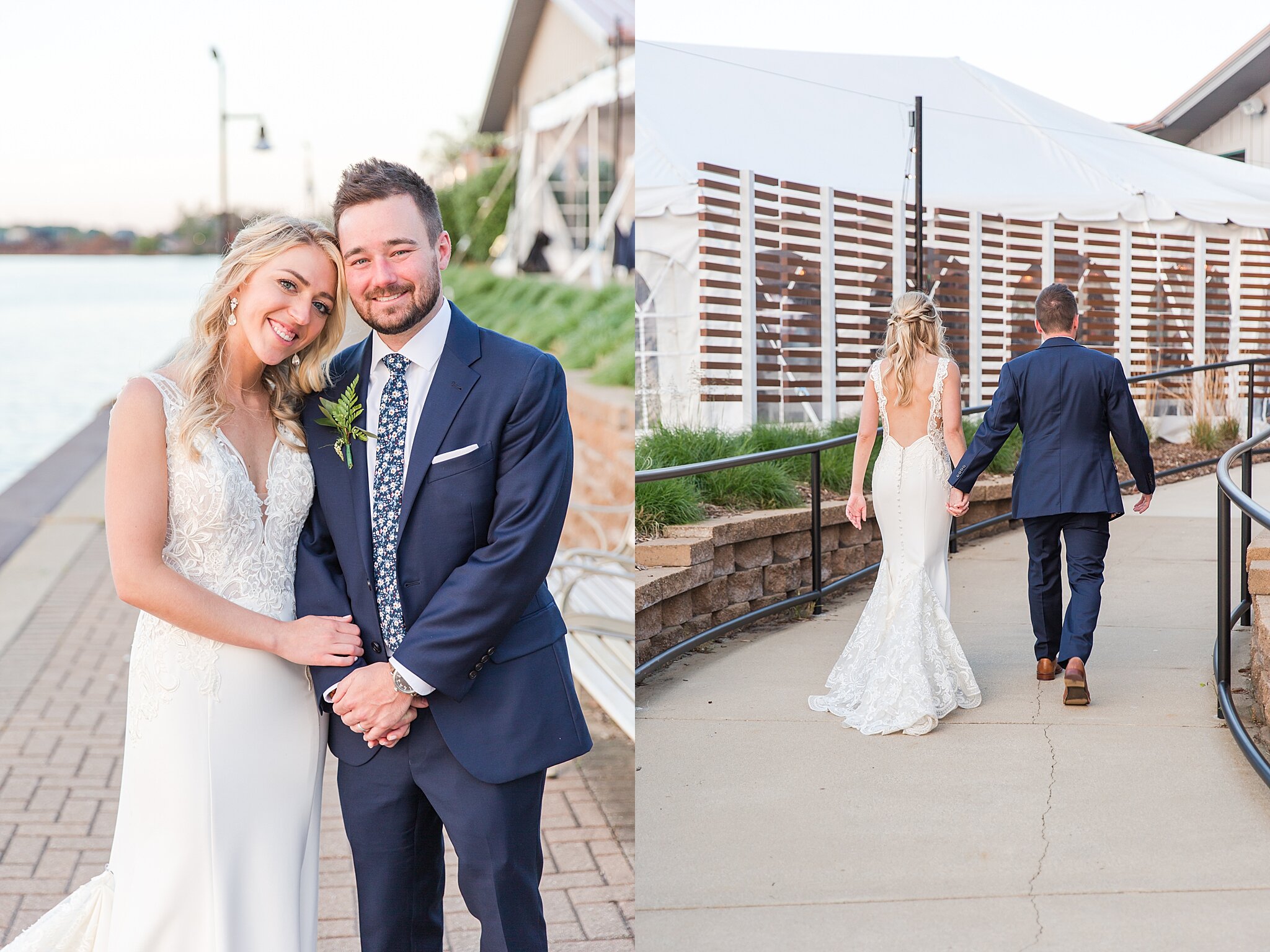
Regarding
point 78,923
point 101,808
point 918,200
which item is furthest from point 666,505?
point 101,808

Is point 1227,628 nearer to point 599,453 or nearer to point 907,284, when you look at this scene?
point 907,284

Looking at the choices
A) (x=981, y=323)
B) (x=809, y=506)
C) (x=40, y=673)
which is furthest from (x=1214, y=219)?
(x=40, y=673)

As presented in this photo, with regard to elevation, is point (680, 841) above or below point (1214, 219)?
below

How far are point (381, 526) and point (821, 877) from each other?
1298 mm

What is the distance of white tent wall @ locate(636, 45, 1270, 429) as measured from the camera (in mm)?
2387

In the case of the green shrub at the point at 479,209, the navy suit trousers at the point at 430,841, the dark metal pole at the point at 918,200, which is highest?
the green shrub at the point at 479,209

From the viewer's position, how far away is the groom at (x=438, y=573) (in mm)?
2191

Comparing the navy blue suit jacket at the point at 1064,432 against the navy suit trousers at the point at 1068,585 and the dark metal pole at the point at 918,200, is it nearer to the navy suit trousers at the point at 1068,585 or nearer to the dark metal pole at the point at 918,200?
the navy suit trousers at the point at 1068,585

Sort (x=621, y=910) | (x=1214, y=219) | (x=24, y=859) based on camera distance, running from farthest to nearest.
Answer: (x=24, y=859) → (x=621, y=910) → (x=1214, y=219)

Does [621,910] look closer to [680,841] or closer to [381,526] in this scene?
[680,841]

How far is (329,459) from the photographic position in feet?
7.63

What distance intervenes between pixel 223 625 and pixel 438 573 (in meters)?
0.44

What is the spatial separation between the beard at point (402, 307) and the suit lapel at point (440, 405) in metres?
0.07

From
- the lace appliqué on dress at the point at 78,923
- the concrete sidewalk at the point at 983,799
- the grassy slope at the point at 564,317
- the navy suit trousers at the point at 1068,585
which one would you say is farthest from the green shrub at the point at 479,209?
the lace appliqué on dress at the point at 78,923
